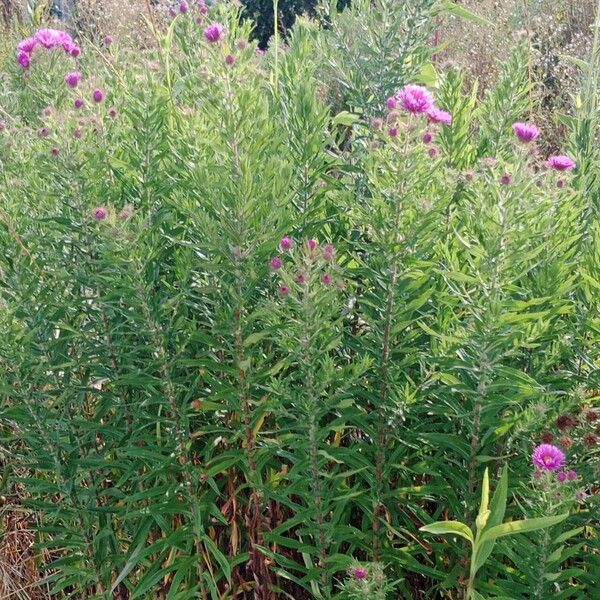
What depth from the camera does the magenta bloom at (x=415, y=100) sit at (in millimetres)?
1859

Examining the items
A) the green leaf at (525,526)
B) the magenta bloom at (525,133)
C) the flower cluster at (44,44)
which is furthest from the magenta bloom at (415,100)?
the flower cluster at (44,44)

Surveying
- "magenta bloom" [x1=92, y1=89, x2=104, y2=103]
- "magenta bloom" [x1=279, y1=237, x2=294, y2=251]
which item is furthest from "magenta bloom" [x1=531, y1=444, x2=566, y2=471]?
"magenta bloom" [x1=92, y1=89, x2=104, y2=103]

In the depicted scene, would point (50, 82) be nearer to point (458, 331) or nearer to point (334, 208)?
point (334, 208)

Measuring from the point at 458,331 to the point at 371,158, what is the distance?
41 cm

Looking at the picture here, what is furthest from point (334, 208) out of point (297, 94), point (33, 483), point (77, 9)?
point (77, 9)

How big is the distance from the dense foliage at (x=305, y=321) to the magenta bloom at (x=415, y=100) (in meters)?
0.01

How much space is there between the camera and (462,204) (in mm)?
2031

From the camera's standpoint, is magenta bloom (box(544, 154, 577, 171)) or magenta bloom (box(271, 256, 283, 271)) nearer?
magenta bloom (box(271, 256, 283, 271))

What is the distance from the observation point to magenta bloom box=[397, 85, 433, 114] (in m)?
1.86

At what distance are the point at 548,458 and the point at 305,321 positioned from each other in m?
0.54

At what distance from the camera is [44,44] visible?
2.36 metres

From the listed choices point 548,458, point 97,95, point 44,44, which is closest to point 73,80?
point 97,95

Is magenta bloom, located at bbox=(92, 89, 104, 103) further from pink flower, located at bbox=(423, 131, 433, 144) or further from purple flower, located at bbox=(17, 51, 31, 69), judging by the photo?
pink flower, located at bbox=(423, 131, 433, 144)

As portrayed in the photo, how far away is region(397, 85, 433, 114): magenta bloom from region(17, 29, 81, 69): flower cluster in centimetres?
103
